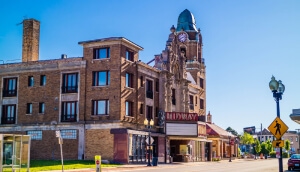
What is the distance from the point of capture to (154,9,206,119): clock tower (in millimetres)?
58438

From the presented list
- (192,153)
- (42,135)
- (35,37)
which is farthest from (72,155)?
(192,153)

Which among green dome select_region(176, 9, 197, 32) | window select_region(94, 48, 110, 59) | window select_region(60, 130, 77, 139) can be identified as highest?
green dome select_region(176, 9, 197, 32)

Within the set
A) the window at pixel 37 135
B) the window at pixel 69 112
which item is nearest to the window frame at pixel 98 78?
the window at pixel 69 112

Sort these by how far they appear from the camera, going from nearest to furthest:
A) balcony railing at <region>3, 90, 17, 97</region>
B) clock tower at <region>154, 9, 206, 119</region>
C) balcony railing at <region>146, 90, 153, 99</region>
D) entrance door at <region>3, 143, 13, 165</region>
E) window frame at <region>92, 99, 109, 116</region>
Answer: entrance door at <region>3, 143, 13, 165</region>
window frame at <region>92, 99, 109, 116</region>
balcony railing at <region>3, 90, 17, 97</region>
balcony railing at <region>146, 90, 153, 99</region>
clock tower at <region>154, 9, 206, 119</region>

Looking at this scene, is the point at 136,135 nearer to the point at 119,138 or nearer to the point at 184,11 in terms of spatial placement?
the point at 119,138

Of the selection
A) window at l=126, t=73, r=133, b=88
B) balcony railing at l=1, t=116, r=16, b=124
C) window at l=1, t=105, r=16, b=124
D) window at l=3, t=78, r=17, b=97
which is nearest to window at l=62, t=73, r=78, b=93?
window at l=126, t=73, r=133, b=88

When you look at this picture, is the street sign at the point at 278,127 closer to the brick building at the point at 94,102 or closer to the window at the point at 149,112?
the brick building at the point at 94,102

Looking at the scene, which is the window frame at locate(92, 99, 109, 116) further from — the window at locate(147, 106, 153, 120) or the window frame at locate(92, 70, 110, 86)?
the window at locate(147, 106, 153, 120)

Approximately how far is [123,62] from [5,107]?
665 inches

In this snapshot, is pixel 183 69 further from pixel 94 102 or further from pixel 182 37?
pixel 94 102

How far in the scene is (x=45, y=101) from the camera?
5162cm

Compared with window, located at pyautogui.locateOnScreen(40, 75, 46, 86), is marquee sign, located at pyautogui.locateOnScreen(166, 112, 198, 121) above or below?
below

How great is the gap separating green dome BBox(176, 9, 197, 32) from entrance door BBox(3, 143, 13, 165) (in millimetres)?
58482

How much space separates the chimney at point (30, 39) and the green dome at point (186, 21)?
32.1 m
